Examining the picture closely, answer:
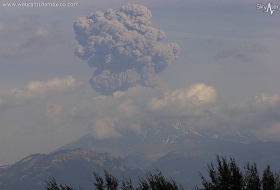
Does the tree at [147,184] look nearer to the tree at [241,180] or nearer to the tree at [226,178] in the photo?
the tree at [226,178]

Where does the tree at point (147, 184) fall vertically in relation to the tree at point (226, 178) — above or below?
above

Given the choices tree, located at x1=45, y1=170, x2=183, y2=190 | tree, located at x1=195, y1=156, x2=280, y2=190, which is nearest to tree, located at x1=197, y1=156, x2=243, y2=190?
tree, located at x1=195, y1=156, x2=280, y2=190

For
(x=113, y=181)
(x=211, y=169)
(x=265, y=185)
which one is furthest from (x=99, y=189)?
(x=265, y=185)

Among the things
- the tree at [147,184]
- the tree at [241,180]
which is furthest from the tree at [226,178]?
the tree at [147,184]

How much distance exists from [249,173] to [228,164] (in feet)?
8.12

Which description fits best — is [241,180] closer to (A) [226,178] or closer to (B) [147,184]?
(A) [226,178]

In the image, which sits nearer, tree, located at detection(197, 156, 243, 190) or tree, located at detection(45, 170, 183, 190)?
tree, located at detection(197, 156, 243, 190)

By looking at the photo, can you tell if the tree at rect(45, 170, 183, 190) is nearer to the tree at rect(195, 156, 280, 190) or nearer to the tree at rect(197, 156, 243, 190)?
the tree at rect(197, 156, 243, 190)

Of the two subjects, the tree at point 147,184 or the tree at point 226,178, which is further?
the tree at point 147,184

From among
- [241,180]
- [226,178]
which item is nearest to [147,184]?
[226,178]

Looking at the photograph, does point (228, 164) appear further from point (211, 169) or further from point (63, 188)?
point (63, 188)

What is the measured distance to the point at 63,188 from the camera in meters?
68.4

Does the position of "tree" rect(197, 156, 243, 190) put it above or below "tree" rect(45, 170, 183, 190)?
below

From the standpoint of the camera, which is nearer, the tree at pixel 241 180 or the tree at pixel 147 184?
the tree at pixel 241 180
